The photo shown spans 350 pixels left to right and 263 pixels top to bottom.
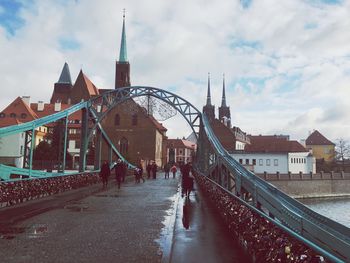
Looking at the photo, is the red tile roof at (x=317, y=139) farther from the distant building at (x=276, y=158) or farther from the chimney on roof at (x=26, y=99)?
the chimney on roof at (x=26, y=99)

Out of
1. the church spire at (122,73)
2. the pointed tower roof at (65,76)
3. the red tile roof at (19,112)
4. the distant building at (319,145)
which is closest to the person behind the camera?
the red tile roof at (19,112)

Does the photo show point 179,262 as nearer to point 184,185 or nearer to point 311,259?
point 311,259

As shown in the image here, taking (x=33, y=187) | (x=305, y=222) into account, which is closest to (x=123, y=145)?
(x=33, y=187)

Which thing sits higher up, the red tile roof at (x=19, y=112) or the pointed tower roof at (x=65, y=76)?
the pointed tower roof at (x=65, y=76)

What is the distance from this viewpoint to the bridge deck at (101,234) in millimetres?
5090

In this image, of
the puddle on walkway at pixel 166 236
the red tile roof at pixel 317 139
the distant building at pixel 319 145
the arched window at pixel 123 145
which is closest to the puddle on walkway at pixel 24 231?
the puddle on walkway at pixel 166 236

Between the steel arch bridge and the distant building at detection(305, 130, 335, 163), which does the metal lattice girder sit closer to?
the steel arch bridge

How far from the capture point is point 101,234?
6586mm

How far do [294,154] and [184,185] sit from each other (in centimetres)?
5162

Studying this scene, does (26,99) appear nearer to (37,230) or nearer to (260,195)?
(37,230)

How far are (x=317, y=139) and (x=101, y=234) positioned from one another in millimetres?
92257

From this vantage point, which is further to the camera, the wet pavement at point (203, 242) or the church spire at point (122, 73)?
the church spire at point (122, 73)

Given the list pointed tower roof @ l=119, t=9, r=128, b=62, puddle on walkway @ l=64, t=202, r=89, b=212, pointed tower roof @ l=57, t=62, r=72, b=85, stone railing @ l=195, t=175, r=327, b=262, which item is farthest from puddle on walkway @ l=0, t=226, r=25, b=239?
pointed tower roof @ l=57, t=62, r=72, b=85

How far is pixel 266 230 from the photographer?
4410 millimetres
